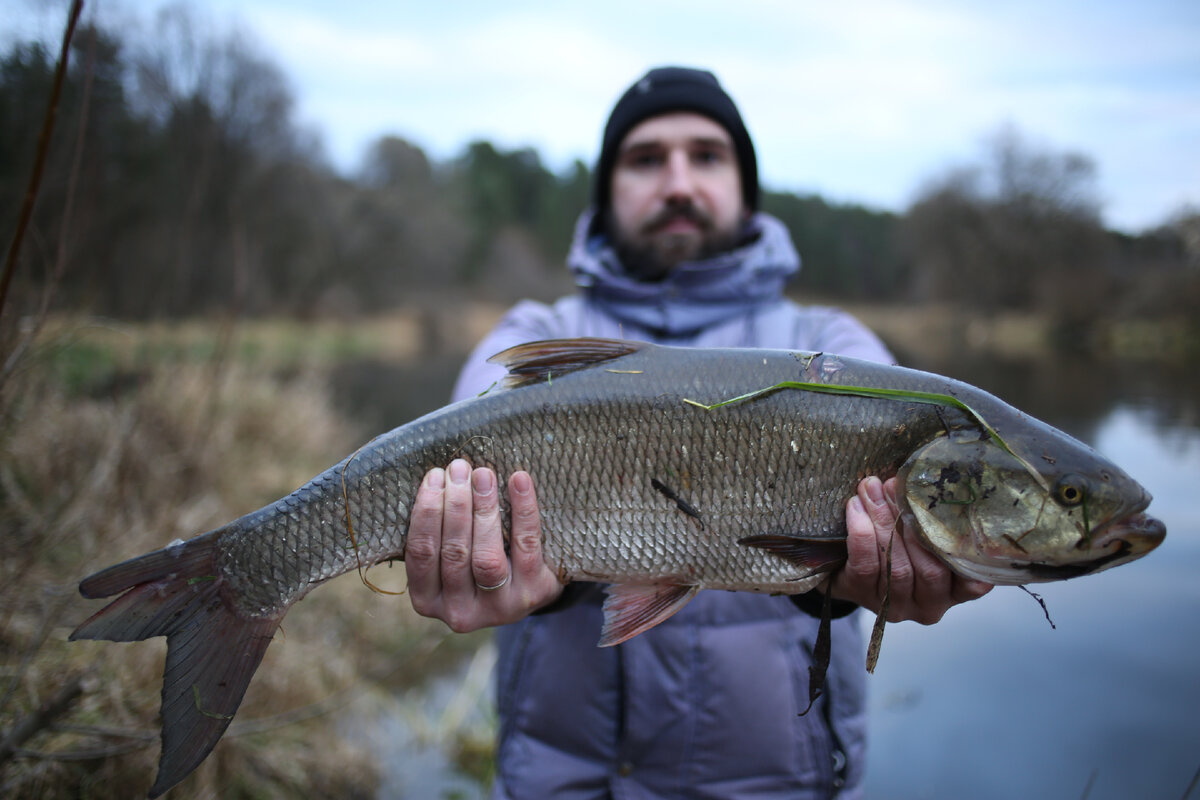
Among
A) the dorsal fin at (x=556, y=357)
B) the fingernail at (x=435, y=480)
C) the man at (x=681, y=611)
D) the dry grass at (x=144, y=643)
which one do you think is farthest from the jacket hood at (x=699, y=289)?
the dry grass at (x=144, y=643)

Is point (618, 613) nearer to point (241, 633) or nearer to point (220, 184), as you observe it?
point (241, 633)

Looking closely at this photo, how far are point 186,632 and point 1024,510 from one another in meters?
1.95

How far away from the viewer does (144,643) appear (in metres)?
3.17

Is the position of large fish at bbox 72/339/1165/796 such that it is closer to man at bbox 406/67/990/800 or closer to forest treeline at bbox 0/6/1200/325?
man at bbox 406/67/990/800

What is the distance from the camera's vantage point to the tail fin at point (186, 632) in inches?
59.6

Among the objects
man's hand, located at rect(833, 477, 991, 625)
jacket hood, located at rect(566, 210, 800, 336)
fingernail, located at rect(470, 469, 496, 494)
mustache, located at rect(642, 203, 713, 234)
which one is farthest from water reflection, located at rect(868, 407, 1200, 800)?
fingernail, located at rect(470, 469, 496, 494)

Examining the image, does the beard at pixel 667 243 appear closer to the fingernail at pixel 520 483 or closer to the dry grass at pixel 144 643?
the fingernail at pixel 520 483

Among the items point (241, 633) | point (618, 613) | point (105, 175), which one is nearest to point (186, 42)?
point (105, 175)

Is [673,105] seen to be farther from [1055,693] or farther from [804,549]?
[1055,693]

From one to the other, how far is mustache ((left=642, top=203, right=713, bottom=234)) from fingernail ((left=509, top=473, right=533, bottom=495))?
165cm

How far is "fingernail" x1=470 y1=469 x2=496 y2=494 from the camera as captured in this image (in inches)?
68.6

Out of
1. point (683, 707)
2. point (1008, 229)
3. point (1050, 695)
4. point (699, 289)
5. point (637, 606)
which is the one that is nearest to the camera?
point (637, 606)

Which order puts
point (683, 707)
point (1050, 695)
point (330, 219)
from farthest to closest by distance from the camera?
point (330, 219), point (1050, 695), point (683, 707)

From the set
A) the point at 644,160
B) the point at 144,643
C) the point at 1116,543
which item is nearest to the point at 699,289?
the point at 644,160
